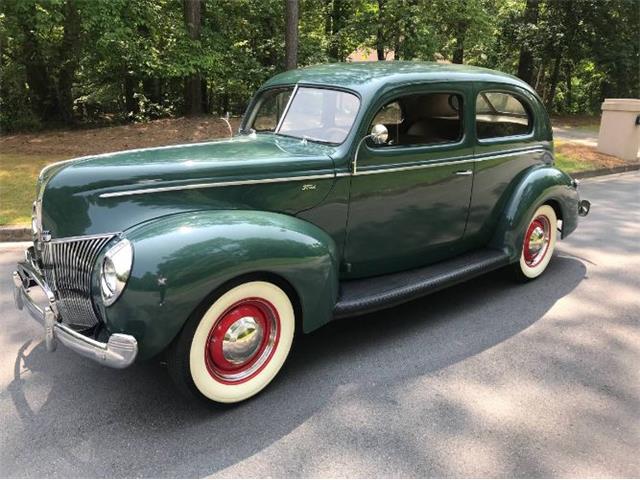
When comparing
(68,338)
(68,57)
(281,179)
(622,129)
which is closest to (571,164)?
(622,129)

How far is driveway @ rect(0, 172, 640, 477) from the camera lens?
2.55 metres

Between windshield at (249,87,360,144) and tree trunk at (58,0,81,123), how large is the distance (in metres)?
9.18

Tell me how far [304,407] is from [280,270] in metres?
0.78

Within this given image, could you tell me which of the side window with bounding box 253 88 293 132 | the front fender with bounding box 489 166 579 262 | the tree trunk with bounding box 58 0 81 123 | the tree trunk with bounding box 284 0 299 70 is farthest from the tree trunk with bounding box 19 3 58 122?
the front fender with bounding box 489 166 579 262

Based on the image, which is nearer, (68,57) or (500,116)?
(500,116)

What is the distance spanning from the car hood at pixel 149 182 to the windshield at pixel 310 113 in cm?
34

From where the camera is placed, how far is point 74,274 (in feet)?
9.45

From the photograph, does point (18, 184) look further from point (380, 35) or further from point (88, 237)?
point (380, 35)

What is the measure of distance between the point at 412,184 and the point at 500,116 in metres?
1.26

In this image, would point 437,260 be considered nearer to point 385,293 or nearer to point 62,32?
point 385,293

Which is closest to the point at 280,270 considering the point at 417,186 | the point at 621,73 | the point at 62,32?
the point at 417,186

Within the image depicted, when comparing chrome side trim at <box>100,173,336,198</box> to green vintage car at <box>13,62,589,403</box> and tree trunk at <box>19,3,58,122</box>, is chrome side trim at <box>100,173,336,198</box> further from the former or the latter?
tree trunk at <box>19,3,58,122</box>

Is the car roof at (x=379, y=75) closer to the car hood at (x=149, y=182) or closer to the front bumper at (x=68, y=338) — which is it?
the car hood at (x=149, y=182)

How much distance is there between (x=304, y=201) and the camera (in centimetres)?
337
